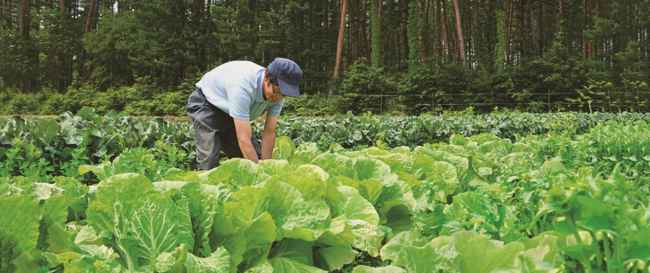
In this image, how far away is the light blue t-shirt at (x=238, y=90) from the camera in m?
4.05

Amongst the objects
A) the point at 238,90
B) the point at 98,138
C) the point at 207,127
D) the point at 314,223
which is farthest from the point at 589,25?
the point at 314,223

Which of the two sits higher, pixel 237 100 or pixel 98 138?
pixel 237 100

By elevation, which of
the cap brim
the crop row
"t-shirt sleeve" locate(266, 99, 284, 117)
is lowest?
the crop row

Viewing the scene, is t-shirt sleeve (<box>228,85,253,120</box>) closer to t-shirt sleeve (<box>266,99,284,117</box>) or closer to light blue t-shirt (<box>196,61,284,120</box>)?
light blue t-shirt (<box>196,61,284,120</box>)

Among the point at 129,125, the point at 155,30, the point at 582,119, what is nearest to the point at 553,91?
the point at 582,119

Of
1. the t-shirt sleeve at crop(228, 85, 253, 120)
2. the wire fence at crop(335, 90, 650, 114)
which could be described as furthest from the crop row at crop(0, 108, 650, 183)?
the wire fence at crop(335, 90, 650, 114)

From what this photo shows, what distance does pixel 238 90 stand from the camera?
4035 millimetres

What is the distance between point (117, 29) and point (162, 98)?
10.9m

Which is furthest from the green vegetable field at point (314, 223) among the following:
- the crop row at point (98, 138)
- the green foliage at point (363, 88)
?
the green foliage at point (363, 88)

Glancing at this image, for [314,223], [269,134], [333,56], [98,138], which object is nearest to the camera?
[314,223]

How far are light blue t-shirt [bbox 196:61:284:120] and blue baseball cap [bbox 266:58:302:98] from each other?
381 millimetres

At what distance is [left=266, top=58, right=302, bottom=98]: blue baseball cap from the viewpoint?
12.4ft

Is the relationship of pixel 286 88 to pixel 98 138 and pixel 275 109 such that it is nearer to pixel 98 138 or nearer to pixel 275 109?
pixel 275 109

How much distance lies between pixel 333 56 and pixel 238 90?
36.8m
